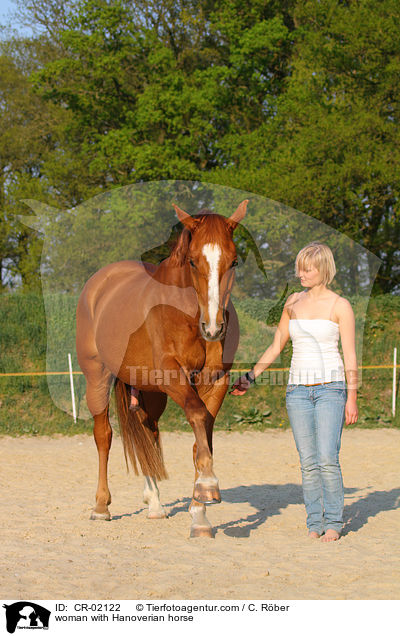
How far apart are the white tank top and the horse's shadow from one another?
1.28 metres

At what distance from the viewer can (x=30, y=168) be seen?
25703 millimetres

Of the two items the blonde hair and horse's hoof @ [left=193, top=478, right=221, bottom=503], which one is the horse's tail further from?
the blonde hair

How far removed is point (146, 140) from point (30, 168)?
6314 mm

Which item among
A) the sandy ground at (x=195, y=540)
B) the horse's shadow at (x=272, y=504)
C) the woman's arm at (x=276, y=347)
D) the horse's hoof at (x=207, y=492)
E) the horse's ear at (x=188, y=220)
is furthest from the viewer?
the horse's shadow at (x=272, y=504)

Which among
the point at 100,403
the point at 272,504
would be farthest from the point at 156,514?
the point at 272,504

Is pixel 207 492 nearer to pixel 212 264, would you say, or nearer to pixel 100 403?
pixel 212 264

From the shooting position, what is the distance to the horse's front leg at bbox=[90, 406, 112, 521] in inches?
218

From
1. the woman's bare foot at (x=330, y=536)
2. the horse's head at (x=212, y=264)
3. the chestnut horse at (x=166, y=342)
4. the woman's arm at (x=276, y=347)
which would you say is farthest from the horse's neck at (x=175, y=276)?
the woman's bare foot at (x=330, y=536)

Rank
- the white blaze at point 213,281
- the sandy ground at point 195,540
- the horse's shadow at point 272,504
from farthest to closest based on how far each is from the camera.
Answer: the horse's shadow at point 272,504 < the white blaze at point 213,281 < the sandy ground at point 195,540

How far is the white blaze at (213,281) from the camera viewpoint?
388cm

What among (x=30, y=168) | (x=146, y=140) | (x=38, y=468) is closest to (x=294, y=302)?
(x=38, y=468)

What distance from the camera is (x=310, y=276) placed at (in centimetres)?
432
